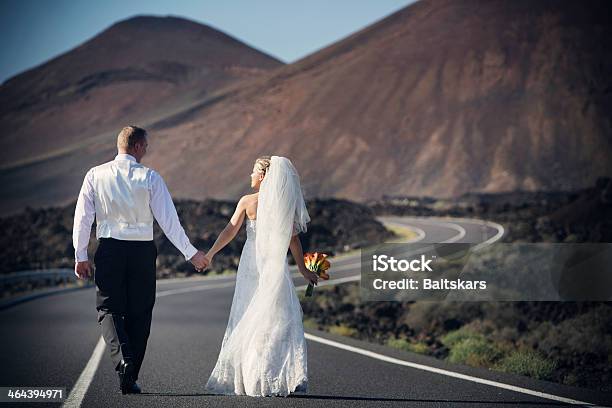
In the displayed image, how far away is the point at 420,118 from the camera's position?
131375 mm

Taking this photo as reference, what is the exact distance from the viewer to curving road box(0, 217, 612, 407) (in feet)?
25.6

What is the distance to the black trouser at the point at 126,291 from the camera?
7805mm

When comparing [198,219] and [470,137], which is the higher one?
[470,137]

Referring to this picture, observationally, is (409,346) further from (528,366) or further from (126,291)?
(126,291)

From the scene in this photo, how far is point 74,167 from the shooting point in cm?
15488

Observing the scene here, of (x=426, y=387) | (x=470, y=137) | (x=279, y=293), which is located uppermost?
(x=470, y=137)

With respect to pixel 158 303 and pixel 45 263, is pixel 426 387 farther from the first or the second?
pixel 45 263

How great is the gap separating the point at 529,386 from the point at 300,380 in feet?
7.13

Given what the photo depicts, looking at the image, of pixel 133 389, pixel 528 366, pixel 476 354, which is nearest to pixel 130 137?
pixel 133 389

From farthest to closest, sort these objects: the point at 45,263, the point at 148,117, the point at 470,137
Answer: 1. the point at 148,117
2. the point at 470,137
3. the point at 45,263

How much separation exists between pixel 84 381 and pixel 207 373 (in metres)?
1.26

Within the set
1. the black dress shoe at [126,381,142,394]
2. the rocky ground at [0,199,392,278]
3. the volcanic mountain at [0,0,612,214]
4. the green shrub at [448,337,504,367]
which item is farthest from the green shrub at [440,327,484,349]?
the volcanic mountain at [0,0,612,214]

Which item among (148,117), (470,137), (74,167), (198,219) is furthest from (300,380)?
(148,117)

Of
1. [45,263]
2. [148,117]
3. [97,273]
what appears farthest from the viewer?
[148,117]
